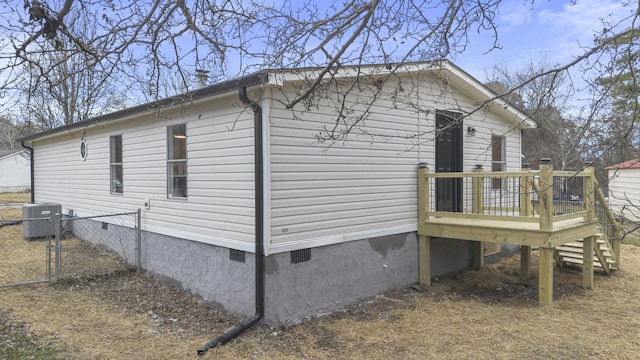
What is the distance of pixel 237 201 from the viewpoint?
5488 mm

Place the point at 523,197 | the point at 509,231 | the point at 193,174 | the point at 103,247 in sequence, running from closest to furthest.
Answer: the point at 509,231 < the point at 193,174 < the point at 523,197 < the point at 103,247

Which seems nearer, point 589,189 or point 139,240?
point 589,189

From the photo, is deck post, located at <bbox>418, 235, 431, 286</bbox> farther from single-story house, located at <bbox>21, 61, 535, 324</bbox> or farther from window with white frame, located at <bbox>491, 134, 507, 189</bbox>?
window with white frame, located at <bbox>491, 134, 507, 189</bbox>

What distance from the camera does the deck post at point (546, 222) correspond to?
5.80 metres

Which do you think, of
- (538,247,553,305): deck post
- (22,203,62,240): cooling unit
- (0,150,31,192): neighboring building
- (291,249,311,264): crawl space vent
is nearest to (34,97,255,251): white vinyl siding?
(291,249,311,264): crawl space vent

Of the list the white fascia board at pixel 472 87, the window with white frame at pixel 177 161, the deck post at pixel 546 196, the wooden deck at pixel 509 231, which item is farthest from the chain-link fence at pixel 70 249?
the deck post at pixel 546 196

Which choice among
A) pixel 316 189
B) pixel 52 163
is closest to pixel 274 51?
pixel 316 189

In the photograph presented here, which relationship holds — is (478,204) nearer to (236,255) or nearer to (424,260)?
(424,260)

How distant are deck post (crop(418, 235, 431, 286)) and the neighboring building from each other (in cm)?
3685

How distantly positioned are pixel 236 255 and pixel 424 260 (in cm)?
335

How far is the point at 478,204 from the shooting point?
7.82 m

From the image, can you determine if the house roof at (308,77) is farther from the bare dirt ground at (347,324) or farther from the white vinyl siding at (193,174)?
the bare dirt ground at (347,324)

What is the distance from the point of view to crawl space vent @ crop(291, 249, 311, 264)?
538cm

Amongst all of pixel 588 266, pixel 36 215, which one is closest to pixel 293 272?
pixel 588 266
